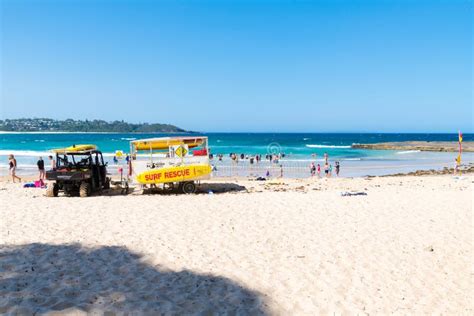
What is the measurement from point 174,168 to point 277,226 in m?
6.41

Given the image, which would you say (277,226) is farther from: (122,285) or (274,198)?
(122,285)

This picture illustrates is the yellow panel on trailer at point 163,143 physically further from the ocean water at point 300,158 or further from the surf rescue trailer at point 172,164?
the ocean water at point 300,158

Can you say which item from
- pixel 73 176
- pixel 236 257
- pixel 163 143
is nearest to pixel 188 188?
pixel 163 143

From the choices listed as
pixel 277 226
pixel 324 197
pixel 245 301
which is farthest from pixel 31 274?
pixel 324 197

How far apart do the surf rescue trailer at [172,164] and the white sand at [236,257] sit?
252 centimetres

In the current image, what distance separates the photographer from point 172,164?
15.2m

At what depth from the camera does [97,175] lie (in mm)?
15289

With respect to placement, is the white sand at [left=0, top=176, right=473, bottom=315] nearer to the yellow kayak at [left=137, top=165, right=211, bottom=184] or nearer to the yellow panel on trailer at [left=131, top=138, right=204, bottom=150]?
the yellow kayak at [left=137, top=165, right=211, bottom=184]

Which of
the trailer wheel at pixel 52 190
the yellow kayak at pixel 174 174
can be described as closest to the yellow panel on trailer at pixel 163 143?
the yellow kayak at pixel 174 174

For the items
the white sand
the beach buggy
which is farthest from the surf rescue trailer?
the white sand

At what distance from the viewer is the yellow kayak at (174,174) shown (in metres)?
15.0

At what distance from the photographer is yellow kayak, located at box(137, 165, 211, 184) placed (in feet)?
49.2

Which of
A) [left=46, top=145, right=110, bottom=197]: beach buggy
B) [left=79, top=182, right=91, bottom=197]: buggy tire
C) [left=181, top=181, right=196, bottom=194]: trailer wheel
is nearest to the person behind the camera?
[left=46, top=145, right=110, bottom=197]: beach buggy

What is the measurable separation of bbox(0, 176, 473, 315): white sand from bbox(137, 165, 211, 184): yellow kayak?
94.9 inches
